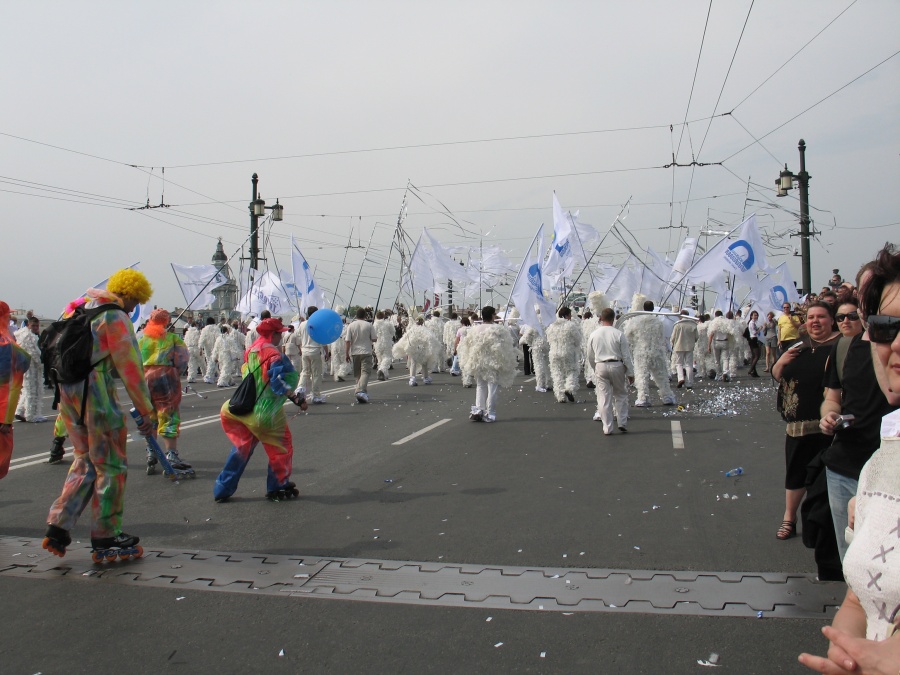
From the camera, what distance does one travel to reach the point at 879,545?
1.85 meters

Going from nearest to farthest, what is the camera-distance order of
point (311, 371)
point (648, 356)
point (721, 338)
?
point (648, 356)
point (311, 371)
point (721, 338)

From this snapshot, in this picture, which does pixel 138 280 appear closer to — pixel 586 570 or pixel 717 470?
pixel 586 570

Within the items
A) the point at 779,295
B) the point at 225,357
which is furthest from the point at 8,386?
the point at 779,295

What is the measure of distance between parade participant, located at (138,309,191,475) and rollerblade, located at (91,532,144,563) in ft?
10.4

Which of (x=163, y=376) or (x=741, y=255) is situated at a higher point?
(x=741, y=255)

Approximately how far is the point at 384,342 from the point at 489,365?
9491 mm

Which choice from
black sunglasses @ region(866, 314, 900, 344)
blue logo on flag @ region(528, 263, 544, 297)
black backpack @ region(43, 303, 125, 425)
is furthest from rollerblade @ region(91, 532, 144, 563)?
blue logo on flag @ region(528, 263, 544, 297)

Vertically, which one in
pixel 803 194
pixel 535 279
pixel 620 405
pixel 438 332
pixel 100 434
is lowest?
pixel 620 405

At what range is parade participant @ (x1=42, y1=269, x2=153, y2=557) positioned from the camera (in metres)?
5.16

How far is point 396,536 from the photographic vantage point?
19.0ft

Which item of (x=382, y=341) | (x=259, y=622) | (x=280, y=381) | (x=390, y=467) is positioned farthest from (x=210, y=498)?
(x=382, y=341)

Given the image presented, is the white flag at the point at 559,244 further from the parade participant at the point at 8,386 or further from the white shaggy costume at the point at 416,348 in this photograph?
the parade participant at the point at 8,386

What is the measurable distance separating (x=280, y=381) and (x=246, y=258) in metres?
21.5

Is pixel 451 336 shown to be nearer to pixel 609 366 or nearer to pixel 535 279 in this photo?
pixel 535 279
